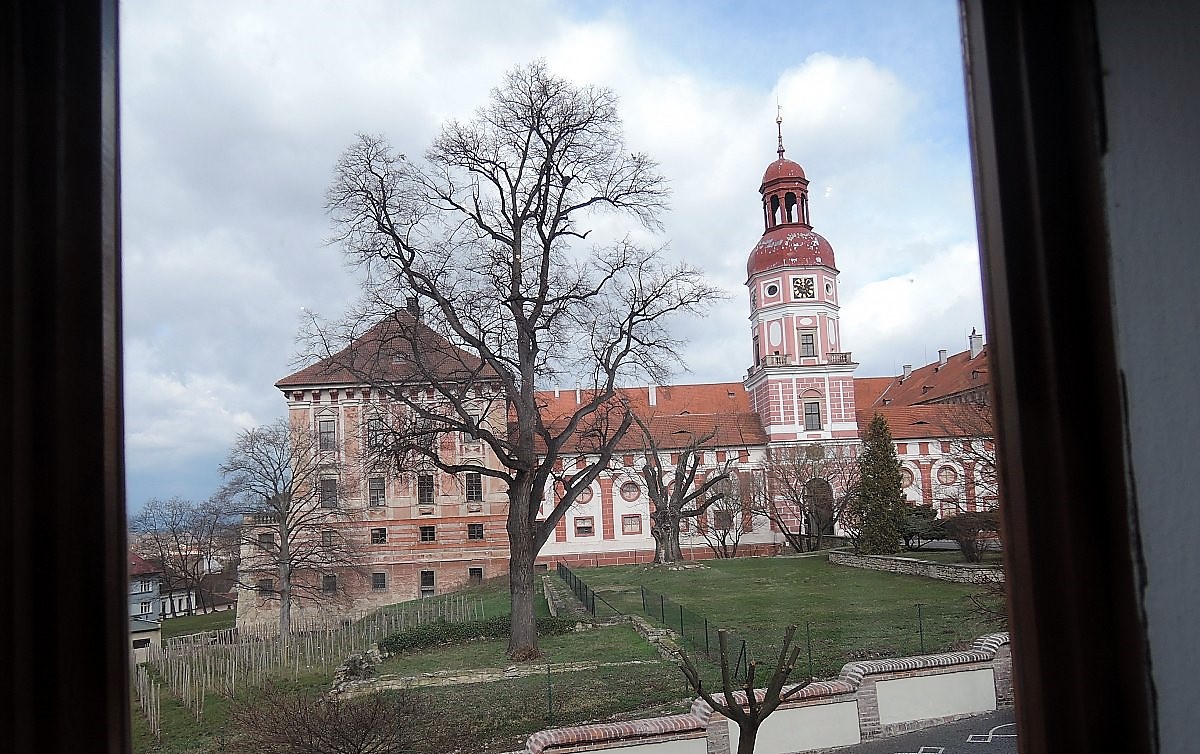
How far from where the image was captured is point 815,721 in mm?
4164

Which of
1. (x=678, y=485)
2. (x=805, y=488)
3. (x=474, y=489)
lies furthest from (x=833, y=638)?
(x=474, y=489)

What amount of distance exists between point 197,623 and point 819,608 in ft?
12.0

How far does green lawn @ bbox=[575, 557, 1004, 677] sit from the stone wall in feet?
0.16

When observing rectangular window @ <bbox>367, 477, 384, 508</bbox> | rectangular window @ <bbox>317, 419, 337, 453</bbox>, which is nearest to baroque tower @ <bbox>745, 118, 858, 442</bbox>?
rectangular window @ <bbox>367, 477, 384, 508</bbox>

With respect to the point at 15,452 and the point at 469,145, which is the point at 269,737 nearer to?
the point at 469,145

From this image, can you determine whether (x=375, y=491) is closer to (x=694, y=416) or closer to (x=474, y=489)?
(x=474, y=489)

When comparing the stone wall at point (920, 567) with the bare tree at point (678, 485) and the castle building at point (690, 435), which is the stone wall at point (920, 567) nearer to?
the castle building at point (690, 435)

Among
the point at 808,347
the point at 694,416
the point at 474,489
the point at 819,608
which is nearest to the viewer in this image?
the point at 819,608

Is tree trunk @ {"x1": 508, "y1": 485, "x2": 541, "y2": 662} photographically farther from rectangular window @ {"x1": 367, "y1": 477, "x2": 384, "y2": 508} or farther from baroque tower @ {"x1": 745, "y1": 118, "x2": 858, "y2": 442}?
baroque tower @ {"x1": 745, "y1": 118, "x2": 858, "y2": 442}

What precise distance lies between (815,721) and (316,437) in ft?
11.0

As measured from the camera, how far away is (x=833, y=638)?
16.3 feet

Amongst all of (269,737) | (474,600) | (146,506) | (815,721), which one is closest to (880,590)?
(815,721)

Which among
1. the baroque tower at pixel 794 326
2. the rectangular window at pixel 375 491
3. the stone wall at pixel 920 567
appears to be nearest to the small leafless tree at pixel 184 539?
the rectangular window at pixel 375 491

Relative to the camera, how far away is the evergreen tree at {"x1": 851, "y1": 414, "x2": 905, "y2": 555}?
5.39m
